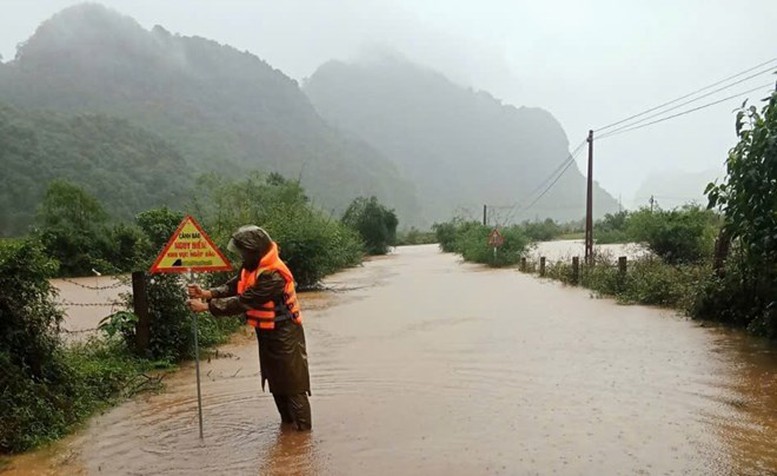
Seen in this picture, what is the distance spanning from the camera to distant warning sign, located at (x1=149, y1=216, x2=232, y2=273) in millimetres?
6539

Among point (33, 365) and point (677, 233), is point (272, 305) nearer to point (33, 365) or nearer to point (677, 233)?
point (33, 365)

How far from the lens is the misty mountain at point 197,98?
87.4m

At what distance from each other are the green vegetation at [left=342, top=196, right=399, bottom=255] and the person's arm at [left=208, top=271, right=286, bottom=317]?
48.2 meters

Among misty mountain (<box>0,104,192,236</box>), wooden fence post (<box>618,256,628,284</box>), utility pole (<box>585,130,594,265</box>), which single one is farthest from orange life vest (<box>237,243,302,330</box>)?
misty mountain (<box>0,104,192,236</box>)

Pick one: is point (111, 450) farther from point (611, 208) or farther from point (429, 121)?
point (611, 208)

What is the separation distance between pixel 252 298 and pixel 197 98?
10539 centimetres

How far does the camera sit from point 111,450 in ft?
19.6

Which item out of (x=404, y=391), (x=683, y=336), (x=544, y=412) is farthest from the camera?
(x=683, y=336)

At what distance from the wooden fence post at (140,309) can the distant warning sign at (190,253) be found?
2.81m

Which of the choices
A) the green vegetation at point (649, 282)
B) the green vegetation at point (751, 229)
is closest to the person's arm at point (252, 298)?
the green vegetation at point (751, 229)

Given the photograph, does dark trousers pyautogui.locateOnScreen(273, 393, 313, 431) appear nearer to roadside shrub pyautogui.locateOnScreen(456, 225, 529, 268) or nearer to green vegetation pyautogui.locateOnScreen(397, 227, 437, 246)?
roadside shrub pyautogui.locateOnScreen(456, 225, 529, 268)

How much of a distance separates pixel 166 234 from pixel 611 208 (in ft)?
602

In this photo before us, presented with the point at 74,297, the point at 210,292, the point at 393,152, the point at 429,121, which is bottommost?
the point at 74,297

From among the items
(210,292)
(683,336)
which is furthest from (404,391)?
(683,336)
